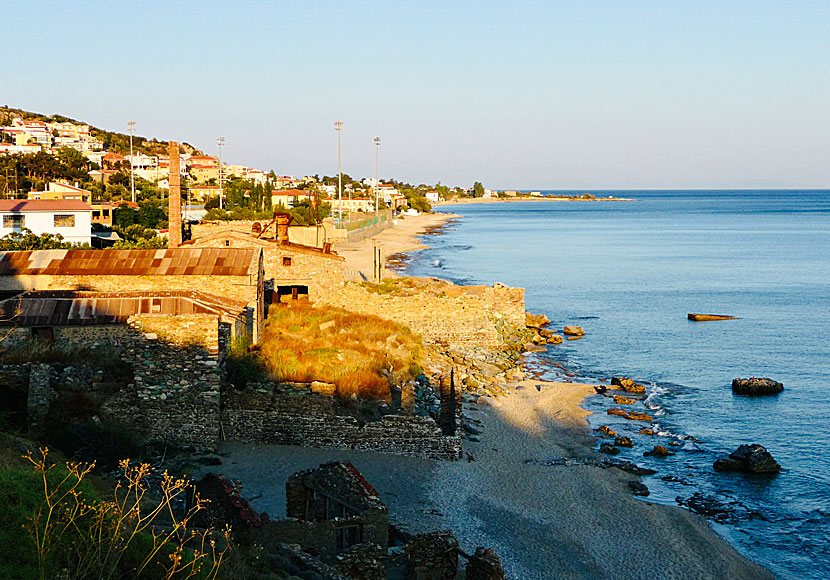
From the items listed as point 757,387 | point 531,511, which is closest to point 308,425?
point 531,511

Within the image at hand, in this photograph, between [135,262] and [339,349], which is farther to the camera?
[135,262]

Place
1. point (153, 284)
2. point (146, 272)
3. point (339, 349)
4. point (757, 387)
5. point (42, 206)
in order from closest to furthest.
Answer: point (339, 349), point (153, 284), point (146, 272), point (757, 387), point (42, 206)

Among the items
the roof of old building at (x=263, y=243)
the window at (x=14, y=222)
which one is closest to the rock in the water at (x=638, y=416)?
the roof of old building at (x=263, y=243)

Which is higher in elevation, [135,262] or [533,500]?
[135,262]

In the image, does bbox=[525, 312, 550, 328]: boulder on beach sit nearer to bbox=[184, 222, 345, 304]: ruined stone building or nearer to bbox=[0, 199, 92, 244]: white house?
bbox=[184, 222, 345, 304]: ruined stone building

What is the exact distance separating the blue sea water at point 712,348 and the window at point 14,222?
109ft

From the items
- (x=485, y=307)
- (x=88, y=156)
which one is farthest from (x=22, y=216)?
(x=88, y=156)

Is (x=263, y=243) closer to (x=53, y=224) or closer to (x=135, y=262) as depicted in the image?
(x=135, y=262)

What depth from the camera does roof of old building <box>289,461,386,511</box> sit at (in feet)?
48.4

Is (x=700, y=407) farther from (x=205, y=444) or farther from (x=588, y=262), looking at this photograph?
(x=588, y=262)

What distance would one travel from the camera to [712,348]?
4566 centimetres

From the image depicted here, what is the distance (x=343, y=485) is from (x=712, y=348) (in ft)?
116

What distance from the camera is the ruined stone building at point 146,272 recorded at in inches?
1125

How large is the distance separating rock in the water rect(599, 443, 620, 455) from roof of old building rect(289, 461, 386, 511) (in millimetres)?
13832
